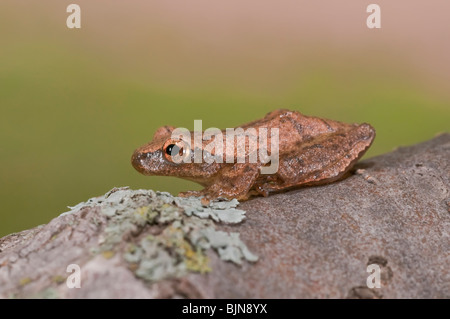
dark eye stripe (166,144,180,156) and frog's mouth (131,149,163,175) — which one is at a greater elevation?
dark eye stripe (166,144,180,156)

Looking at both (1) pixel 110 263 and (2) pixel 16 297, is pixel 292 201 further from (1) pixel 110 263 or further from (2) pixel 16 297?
(2) pixel 16 297

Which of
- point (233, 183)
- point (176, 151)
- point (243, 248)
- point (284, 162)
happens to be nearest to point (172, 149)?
point (176, 151)

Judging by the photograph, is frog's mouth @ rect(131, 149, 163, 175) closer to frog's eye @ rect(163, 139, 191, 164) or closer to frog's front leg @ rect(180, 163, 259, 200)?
frog's eye @ rect(163, 139, 191, 164)

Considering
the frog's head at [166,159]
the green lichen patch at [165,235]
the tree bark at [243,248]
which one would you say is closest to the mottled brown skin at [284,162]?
the frog's head at [166,159]

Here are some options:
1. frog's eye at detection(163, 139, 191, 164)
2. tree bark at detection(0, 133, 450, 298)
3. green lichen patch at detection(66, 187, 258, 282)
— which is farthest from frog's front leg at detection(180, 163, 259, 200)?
green lichen patch at detection(66, 187, 258, 282)

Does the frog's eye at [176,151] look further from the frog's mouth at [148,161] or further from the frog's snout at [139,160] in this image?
the frog's snout at [139,160]
